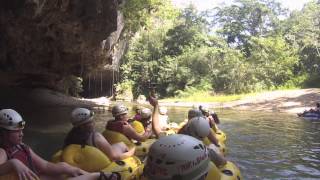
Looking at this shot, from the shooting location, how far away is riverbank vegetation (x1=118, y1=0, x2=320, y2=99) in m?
36.0

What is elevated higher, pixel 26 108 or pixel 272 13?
pixel 272 13

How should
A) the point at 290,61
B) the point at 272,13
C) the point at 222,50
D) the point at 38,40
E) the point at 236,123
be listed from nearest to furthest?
the point at 38,40 < the point at 236,123 < the point at 290,61 < the point at 222,50 < the point at 272,13

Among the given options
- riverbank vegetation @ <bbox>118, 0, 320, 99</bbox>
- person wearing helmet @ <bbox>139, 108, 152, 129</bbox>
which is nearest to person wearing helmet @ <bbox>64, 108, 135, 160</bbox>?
person wearing helmet @ <bbox>139, 108, 152, 129</bbox>

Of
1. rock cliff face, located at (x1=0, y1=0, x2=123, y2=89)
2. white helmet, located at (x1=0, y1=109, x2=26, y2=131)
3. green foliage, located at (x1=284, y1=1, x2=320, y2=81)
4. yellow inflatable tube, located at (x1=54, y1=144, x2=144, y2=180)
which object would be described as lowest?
yellow inflatable tube, located at (x1=54, y1=144, x2=144, y2=180)

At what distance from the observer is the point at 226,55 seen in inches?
1489

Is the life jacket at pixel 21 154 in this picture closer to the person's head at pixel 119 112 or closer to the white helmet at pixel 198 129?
the white helmet at pixel 198 129

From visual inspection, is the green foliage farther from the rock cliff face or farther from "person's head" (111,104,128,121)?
"person's head" (111,104,128,121)

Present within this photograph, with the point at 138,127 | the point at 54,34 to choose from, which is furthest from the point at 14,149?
the point at 54,34

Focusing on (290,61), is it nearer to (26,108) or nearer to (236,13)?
(236,13)

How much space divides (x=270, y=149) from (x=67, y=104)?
43.0 feet

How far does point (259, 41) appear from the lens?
123 feet

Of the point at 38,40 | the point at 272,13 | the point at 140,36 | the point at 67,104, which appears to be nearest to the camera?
the point at 38,40

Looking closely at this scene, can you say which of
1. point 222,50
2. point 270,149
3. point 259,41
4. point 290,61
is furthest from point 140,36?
point 270,149

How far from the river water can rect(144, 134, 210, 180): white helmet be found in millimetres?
6315
